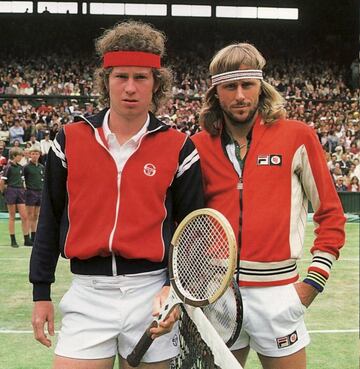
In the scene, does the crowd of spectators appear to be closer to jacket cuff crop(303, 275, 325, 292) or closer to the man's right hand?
the man's right hand

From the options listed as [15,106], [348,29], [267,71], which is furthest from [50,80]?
[348,29]

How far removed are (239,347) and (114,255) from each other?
2.34 ft

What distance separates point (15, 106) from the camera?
25781 mm

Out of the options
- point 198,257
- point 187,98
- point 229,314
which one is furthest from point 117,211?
point 187,98

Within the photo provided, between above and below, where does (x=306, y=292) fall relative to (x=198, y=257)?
below

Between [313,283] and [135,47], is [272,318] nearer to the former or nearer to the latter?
[313,283]

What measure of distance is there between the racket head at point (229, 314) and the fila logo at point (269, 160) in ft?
1.71

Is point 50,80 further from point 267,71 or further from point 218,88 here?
point 218,88

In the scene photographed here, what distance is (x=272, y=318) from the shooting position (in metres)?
3.00

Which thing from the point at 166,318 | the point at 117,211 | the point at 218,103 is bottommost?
the point at 166,318

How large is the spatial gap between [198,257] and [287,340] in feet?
1.85

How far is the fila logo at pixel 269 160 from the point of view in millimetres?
3061

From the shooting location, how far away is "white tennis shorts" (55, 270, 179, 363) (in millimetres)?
2797

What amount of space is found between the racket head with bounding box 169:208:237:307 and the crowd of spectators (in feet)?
50.7
